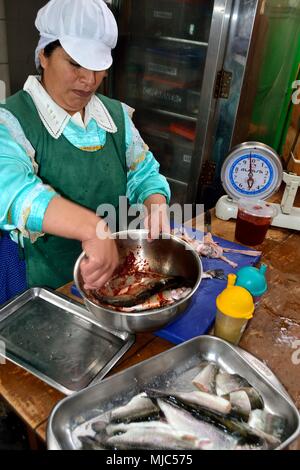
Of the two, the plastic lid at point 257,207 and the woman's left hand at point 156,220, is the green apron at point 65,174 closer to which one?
the woman's left hand at point 156,220

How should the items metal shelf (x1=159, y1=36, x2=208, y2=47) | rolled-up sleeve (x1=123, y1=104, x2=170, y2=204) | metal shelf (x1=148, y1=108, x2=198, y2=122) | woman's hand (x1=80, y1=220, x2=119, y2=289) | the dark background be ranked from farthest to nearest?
metal shelf (x1=148, y1=108, x2=198, y2=122)
metal shelf (x1=159, y1=36, x2=208, y2=47)
the dark background
rolled-up sleeve (x1=123, y1=104, x2=170, y2=204)
woman's hand (x1=80, y1=220, x2=119, y2=289)

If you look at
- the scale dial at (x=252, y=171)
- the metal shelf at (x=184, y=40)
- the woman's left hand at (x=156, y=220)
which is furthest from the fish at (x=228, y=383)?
the metal shelf at (x=184, y=40)

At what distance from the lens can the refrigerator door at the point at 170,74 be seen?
312 cm

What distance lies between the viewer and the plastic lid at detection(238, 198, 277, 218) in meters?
1.98

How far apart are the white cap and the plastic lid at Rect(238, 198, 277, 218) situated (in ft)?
3.37

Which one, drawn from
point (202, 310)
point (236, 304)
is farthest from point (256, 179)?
point (236, 304)

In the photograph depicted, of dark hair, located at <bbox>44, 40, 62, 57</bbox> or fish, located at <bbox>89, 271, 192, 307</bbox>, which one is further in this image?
dark hair, located at <bbox>44, 40, 62, 57</bbox>

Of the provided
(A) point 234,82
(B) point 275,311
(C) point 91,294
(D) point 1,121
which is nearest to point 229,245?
(B) point 275,311

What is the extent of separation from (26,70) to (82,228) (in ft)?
8.88

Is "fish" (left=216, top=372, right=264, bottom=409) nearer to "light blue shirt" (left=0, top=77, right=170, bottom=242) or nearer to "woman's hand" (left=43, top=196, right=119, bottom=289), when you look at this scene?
"woman's hand" (left=43, top=196, right=119, bottom=289)

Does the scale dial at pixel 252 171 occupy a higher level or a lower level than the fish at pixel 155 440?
higher

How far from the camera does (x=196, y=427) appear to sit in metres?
0.91

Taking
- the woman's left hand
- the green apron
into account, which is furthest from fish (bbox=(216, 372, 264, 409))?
the green apron

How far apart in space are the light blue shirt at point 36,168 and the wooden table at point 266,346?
44cm
